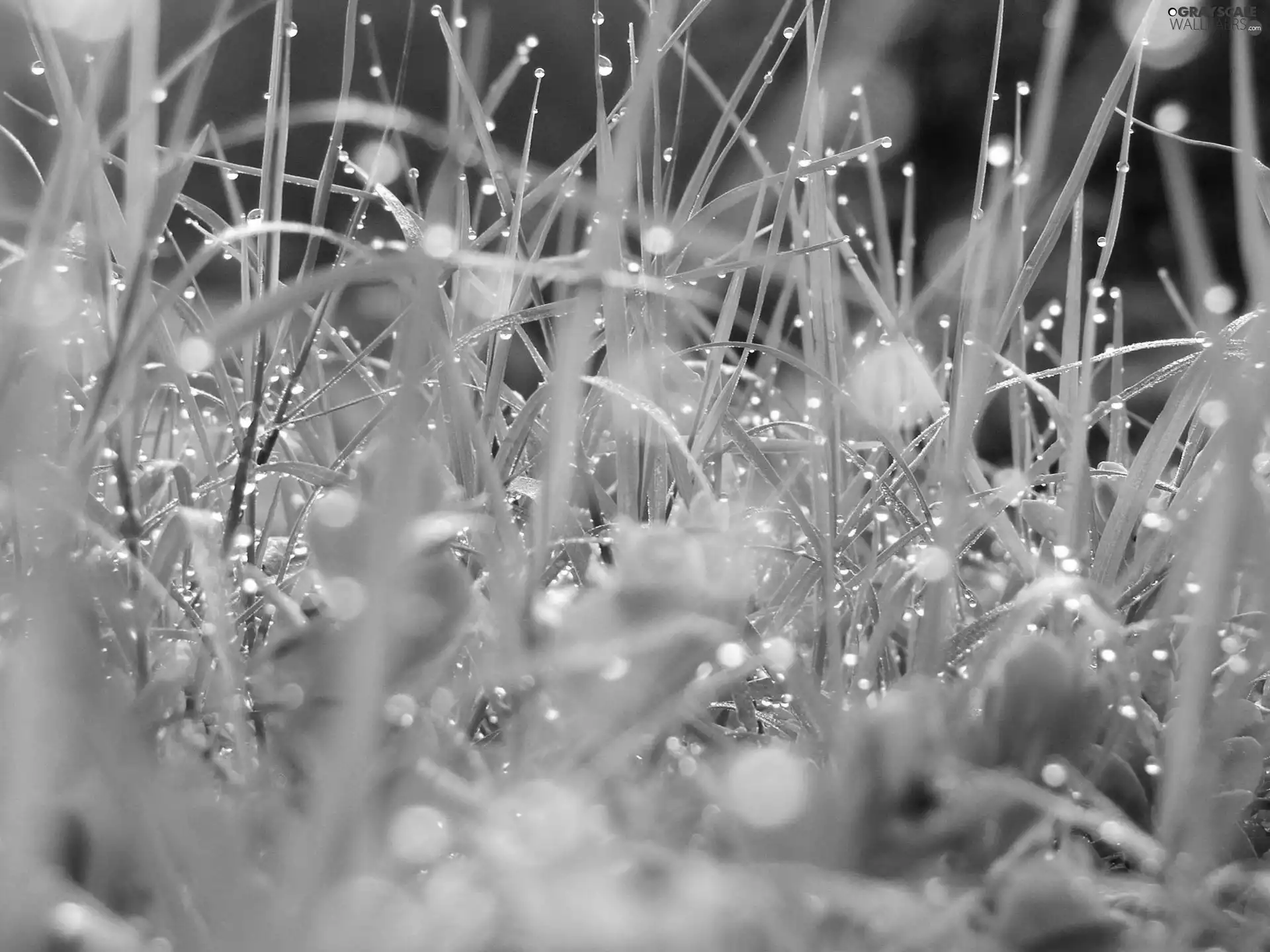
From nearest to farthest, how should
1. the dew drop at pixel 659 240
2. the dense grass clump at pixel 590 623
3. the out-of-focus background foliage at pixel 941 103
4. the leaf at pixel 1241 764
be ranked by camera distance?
the dense grass clump at pixel 590 623 → the leaf at pixel 1241 764 → the dew drop at pixel 659 240 → the out-of-focus background foliage at pixel 941 103

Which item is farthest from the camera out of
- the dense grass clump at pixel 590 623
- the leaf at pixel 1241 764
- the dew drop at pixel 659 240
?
the dew drop at pixel 659 240

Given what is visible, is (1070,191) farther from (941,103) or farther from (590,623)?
(941,103)

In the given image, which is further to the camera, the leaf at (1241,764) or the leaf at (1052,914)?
the leaf at (1241,764)

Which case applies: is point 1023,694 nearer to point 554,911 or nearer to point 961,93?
point 554,911

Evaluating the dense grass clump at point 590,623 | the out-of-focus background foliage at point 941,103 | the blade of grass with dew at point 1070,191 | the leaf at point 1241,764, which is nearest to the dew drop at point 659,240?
the dense grass clump at point 590,623

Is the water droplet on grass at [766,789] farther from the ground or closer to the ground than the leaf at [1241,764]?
farther from the ground

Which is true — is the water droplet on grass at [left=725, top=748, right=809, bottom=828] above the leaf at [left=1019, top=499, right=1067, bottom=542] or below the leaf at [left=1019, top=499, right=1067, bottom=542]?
above

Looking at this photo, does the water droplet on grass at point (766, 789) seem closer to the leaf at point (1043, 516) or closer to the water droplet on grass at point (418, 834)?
the water droplet on grass at point (418, 834)

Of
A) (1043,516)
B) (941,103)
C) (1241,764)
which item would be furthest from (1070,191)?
(941,103)
